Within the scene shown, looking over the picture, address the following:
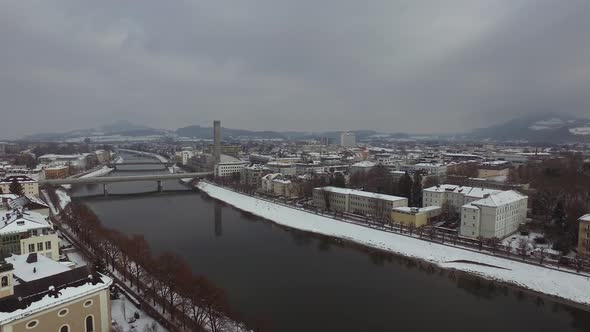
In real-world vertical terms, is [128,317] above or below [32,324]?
below

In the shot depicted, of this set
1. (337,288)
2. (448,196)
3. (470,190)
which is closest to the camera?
(337,288)

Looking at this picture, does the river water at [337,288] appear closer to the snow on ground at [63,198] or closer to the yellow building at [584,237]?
the yellow building at [584,237]

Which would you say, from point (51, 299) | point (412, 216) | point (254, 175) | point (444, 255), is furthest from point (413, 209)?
point (254, 175)

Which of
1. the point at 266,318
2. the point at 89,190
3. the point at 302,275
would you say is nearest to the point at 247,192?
the point at 89,190

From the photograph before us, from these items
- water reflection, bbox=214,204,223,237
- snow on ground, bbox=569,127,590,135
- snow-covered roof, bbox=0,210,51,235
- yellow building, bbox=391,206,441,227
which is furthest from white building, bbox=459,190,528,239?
snow on ground, bbox=569,127,590,135

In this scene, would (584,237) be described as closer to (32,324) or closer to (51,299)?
(51,299)

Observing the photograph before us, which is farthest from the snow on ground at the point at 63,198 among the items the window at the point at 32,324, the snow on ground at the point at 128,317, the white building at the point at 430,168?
the white building at the point at 430,168

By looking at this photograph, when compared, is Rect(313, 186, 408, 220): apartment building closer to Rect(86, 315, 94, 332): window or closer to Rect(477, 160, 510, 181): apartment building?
Rect(86, 315, 94, 332): window
